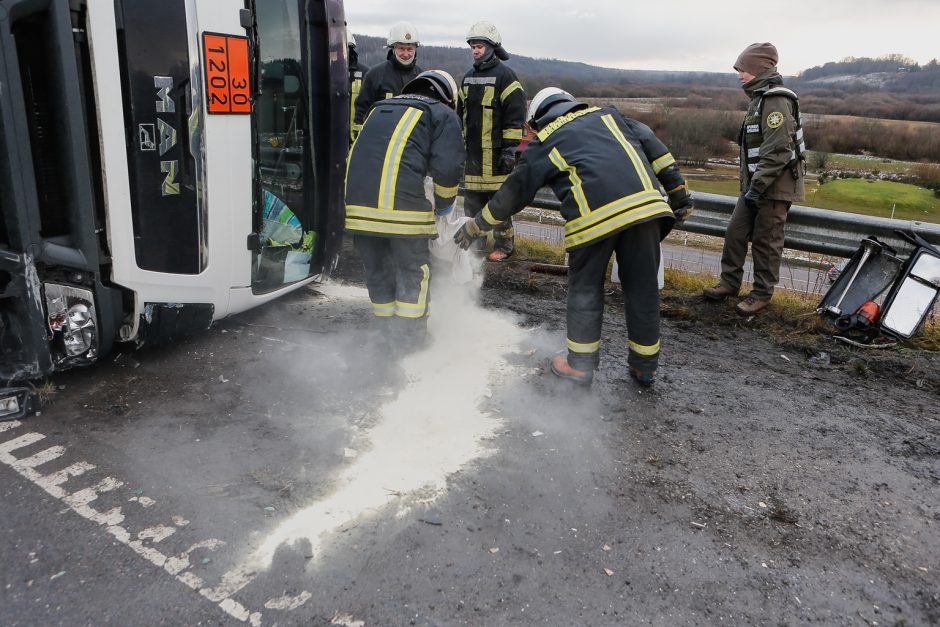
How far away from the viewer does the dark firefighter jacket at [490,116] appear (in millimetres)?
5980

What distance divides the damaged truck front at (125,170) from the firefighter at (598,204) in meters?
1.50

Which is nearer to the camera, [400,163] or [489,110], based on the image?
[400,163]

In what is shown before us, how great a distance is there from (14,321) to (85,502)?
105 centimetres

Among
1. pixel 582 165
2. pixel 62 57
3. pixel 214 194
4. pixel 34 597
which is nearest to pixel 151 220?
pixel 214 194

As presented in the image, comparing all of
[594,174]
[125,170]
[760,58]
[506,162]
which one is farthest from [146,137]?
Result: [760,58]

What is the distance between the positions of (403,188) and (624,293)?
4.66ft

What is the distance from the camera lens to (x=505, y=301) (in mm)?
5402

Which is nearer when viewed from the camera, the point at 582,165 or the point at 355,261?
the point at 582,165

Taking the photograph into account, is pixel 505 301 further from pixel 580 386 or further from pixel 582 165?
pixel 582 165

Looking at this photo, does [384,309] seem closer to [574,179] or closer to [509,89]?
[574,179]

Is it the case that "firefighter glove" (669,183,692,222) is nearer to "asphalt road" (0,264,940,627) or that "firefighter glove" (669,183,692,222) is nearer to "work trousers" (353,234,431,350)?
"asphalt road" (0,264,940,627)

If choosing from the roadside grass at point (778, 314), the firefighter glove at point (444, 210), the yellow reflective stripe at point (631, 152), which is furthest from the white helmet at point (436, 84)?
the roadside grass at point (778, 314)

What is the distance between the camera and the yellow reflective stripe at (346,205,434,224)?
3.96m

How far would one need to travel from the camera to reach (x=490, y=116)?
6.01 meters
